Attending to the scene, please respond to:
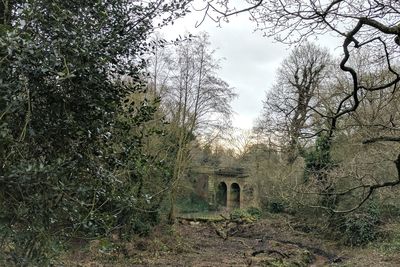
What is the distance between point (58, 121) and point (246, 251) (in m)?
16.0

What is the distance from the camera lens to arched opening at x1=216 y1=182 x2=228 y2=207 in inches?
1545

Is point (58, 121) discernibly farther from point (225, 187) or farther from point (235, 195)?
point (235, 195)

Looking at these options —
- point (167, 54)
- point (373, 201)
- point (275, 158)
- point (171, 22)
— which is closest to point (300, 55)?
point (275, 158)

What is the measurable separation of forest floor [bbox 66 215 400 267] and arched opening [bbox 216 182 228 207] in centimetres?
1458

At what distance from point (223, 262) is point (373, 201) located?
6.63 meters

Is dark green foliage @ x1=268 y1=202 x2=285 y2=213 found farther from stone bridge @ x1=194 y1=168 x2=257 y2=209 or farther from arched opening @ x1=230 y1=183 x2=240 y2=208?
arched opening @ x1=230 y1=183 x2=240 y2=208

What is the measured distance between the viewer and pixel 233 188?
40.8 meters

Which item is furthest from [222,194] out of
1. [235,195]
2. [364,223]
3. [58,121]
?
[58,121]

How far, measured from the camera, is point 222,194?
40156 mm

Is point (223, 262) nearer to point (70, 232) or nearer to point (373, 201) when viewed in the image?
point (373, 201)

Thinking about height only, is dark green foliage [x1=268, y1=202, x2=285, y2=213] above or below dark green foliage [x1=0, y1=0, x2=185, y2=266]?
below

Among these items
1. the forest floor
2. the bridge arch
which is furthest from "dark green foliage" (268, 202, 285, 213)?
the bridge arch

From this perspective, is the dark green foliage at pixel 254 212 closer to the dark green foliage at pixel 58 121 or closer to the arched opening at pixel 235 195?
the arched opening at pixel 235 195

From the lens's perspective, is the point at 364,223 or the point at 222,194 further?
the point at 222,194
